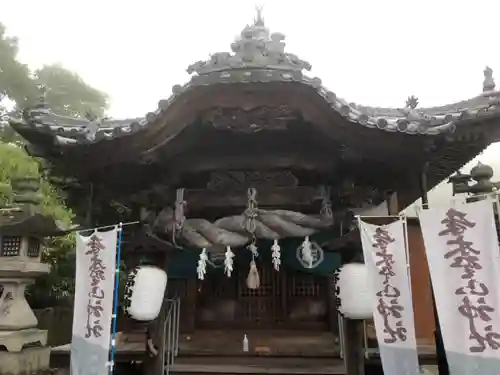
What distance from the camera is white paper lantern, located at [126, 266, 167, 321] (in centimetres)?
639

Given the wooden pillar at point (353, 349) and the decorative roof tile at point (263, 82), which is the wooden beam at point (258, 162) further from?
the wooden pillar at point (353, 349)

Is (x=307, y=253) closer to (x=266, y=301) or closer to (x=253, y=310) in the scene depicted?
(x=266, y=301)

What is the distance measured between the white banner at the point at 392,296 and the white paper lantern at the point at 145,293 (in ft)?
9.66

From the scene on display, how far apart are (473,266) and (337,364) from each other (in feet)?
9.21

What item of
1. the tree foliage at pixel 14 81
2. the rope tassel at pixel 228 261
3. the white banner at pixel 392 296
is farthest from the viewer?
the tree foliage at pixel 14 81

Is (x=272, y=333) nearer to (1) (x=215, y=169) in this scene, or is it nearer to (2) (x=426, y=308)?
(1) (x=215, y=169)

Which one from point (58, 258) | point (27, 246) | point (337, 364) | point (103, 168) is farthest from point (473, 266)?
point (58, 258)

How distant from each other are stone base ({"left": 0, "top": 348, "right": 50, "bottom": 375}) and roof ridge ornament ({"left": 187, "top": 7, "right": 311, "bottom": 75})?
214 inches

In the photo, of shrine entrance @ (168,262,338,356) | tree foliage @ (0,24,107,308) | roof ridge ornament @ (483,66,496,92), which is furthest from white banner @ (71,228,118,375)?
roof ridge ornament @ (483,66,496,92)

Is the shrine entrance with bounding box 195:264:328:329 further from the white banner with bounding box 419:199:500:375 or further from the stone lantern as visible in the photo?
the stone lantern

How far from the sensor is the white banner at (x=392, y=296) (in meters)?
5.52

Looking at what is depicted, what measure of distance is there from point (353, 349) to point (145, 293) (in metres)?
3.03

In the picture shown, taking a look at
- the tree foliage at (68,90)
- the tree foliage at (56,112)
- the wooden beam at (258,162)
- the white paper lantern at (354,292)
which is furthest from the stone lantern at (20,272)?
the tree foliage at (68,90)

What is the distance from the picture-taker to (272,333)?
24.5ft
